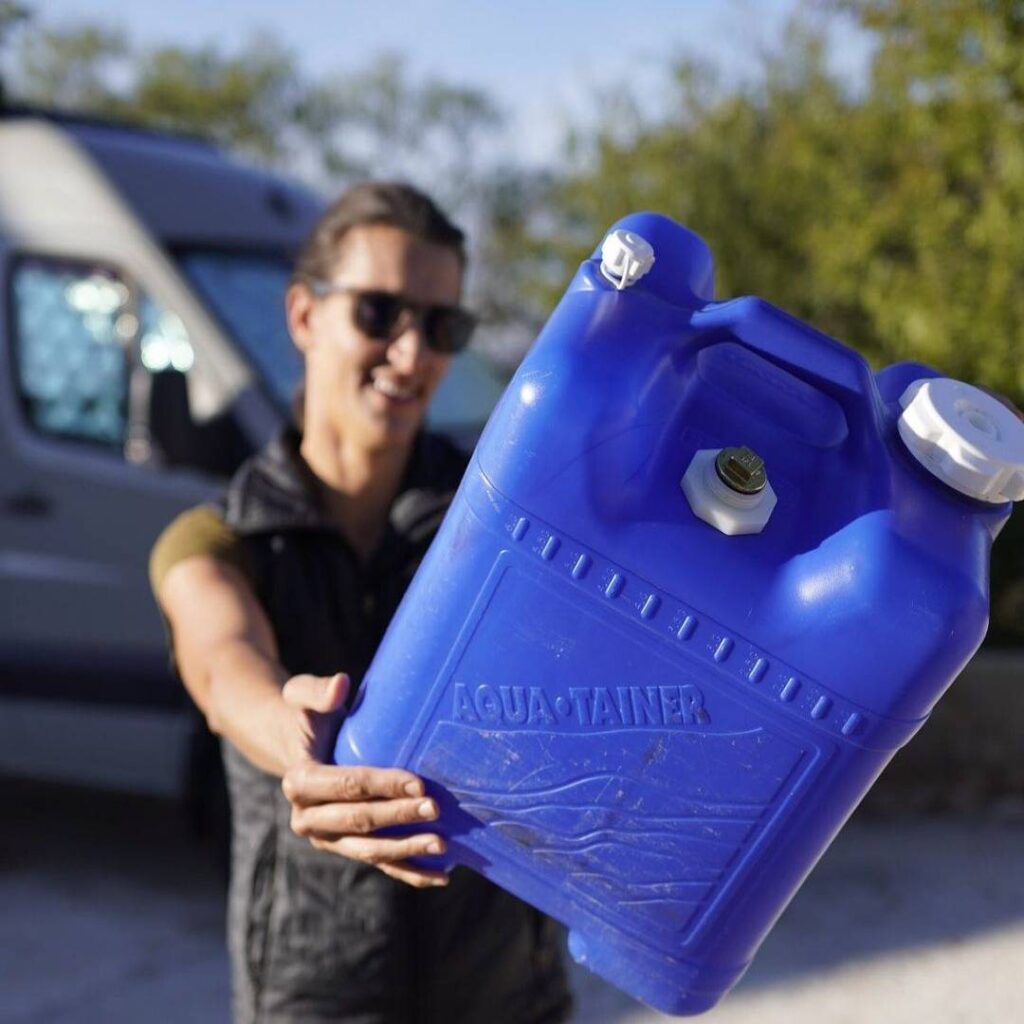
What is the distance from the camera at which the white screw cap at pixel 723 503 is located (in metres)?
1.25

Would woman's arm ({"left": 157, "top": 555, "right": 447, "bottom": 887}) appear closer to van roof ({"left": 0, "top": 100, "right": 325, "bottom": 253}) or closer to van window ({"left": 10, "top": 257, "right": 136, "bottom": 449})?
van window ({"left": 10, "top": 257, "right": 136, "bottom": 449})

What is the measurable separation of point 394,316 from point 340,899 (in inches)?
27.7

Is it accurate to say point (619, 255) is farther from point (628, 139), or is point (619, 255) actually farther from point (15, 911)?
point (628, 139)

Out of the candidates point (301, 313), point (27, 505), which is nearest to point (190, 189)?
point (27, 505)

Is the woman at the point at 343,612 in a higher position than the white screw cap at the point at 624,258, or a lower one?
lower

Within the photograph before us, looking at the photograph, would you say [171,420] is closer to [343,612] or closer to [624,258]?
[343,612]

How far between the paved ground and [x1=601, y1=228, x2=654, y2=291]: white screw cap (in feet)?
8.88

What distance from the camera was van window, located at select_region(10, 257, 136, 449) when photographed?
4273 mm

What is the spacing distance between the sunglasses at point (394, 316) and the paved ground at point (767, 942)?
2.30 m

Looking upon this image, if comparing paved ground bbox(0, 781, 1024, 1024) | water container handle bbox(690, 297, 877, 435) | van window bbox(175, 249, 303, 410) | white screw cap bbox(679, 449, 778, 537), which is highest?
water container handle bbox(690, 297, 877, 435)

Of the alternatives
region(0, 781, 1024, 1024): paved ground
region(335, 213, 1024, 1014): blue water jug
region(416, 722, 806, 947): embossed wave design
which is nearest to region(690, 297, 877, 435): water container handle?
region(335, 213, 1024, 1014): blue water jug

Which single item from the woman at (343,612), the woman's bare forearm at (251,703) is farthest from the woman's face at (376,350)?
the woman's bare forearm at (251,703)

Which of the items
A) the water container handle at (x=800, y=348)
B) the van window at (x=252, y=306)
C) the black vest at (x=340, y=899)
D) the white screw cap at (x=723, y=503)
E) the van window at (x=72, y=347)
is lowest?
the van window at (x=72, y=347)

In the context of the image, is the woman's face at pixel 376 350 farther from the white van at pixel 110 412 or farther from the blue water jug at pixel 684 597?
the white van at pixel 110 412
